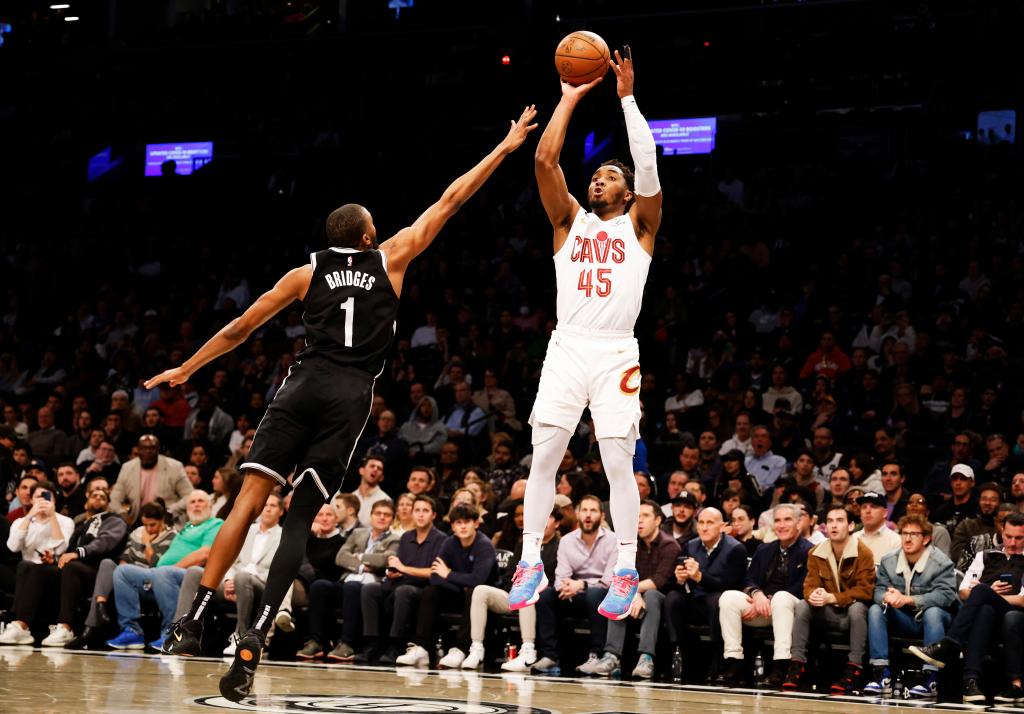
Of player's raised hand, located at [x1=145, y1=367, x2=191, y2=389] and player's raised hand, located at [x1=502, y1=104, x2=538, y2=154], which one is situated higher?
player's raised hand, located at [x1=502, y1=104, x2=538, y2=154]

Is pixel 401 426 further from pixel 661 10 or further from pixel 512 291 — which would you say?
pixel 661 10

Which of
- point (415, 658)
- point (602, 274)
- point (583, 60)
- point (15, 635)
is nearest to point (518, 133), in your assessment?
point (583, 60)

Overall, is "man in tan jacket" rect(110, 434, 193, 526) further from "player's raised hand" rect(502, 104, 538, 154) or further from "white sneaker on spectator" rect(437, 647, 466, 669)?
"player's raised hand" rect(502, 104, 538, 154)

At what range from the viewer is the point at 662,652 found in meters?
11.8

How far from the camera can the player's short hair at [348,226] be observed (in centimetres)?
711

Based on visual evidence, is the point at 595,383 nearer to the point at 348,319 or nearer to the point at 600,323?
the point at 600,323

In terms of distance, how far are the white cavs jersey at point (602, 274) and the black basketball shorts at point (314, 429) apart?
4.53 ft

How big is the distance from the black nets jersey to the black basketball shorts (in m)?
0.13

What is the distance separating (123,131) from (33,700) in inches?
841

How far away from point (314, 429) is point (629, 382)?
176 centimetres

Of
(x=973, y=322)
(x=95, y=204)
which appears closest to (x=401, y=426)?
(x=973, y=322)

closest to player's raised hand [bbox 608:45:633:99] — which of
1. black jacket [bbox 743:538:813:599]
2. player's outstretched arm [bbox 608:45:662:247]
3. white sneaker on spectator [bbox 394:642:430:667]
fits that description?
player's outstretched arm [bbox 608:45:662:247]

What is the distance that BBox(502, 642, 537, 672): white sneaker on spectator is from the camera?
11383 mm

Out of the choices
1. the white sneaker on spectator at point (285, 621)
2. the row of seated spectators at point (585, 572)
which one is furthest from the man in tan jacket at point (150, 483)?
the white sneaker on spectator at point (285, 621)
